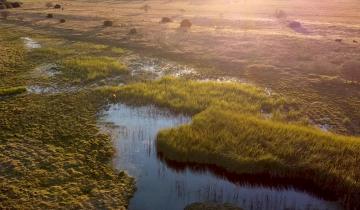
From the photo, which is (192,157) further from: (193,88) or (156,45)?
(156,45)

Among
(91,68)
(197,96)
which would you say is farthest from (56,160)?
(91,68)

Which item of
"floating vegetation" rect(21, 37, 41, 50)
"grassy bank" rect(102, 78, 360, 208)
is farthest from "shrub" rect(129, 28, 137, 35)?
"grassy bank" rect(102, 78, 360, 208)

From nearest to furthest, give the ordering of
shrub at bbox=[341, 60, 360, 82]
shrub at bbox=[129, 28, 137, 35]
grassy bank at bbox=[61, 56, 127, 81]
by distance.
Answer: grassy bank at bbox=[61, 56, 127, 81] → shrub at bbox=[341, 60, 360, 82] → shrub at bbox=[129, 28, 137, 35]

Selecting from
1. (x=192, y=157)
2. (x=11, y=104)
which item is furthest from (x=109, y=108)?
(x=192, y=157)

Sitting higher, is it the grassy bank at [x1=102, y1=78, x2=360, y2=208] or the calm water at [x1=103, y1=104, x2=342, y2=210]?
the grassy bank at [x1=102, y1=78, x2=360, y2=208]

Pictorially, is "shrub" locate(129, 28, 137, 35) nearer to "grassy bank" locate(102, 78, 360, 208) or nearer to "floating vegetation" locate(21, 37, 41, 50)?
"floating vegetation" locate(21, 37, 41, 50)

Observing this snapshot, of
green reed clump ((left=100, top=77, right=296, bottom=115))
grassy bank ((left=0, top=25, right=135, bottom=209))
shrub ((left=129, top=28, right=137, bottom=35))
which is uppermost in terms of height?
shrub ((left=129, top=28, right=137, bottom=35))

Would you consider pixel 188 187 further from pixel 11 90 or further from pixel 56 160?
pixel 11 90
